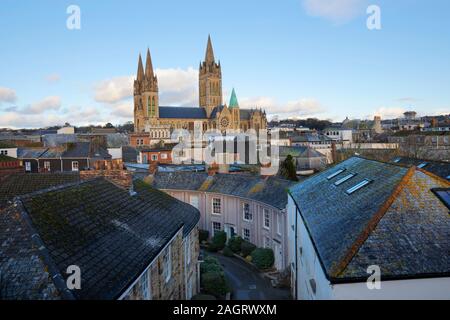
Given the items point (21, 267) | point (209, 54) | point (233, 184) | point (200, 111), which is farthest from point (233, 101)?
point (21, 267)

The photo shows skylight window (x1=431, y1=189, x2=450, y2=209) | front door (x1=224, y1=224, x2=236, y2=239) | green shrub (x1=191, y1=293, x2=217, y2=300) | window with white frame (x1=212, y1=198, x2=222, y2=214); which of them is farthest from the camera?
window with white frame (x1=212, y1=198, x2=222, y2=214)

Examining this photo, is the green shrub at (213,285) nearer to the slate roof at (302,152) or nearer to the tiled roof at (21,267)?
the tiled roof at (21,267)

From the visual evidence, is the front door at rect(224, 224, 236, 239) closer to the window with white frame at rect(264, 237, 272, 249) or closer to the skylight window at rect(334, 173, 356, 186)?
the window with white frame at rect(264, 237, 272, 249)

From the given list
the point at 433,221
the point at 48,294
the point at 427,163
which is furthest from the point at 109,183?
the point at 427,163

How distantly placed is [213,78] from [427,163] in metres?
130

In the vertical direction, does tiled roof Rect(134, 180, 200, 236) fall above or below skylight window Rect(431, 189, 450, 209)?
below

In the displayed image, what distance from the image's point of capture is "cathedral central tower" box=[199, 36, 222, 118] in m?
149

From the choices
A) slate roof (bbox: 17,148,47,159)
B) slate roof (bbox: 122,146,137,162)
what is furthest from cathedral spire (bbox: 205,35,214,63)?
slate roof (bbox: 17,148,47,159)

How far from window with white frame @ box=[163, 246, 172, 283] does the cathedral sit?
110 meters

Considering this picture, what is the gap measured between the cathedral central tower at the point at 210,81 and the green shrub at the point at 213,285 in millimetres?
129579

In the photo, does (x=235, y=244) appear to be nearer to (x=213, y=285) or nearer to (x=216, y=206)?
(x=216, y=206)

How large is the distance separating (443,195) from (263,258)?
49.9 ft

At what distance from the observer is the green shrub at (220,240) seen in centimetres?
3044
